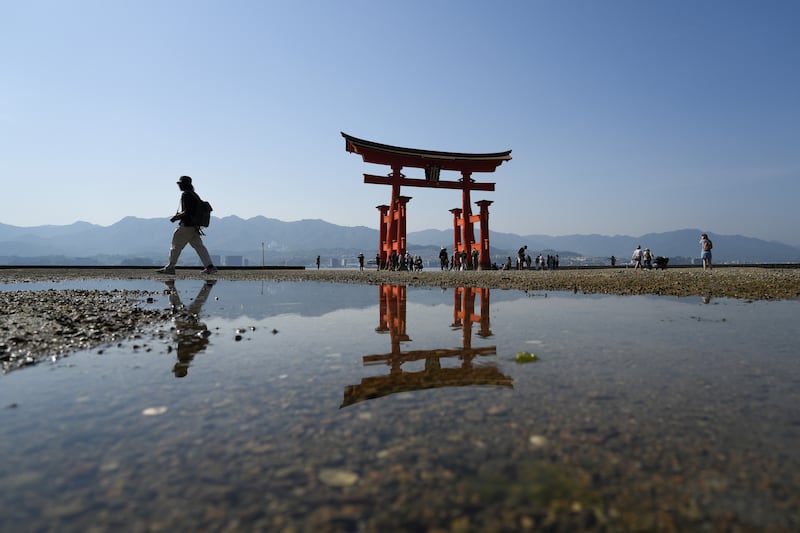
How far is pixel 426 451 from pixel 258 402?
4.21 feet

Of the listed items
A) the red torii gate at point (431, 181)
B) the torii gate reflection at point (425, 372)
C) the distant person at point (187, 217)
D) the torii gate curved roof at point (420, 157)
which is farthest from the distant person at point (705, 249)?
the distant person at point (187, 217)

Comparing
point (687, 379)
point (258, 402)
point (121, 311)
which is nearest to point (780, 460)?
point (687, 379)

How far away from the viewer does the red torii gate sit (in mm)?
29266

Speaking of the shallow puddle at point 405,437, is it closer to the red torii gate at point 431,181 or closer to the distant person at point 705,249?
the distant person at point 705,249

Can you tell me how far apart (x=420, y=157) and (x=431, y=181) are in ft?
6.86

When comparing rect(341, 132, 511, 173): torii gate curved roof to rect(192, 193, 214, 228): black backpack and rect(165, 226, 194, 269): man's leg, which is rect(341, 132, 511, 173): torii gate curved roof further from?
rect(165, 226, 194, 269): man's leg

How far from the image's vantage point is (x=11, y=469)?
6.26ft

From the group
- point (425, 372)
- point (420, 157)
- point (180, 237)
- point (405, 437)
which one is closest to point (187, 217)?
point (180, 237)

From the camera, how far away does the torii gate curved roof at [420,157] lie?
2864 cm

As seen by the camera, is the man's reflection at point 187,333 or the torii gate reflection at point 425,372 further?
the man's reflection at point 187,333

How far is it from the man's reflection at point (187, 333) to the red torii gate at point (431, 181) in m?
22.3

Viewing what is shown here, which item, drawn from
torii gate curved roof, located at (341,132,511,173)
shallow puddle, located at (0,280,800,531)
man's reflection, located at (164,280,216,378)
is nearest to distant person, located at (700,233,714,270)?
torii gate curved roof, located at (341,132,511,173)

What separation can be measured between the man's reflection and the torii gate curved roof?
21.9m

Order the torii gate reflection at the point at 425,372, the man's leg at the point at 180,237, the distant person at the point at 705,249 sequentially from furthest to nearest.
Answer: the distant person at the point at 705,249 → the man's leg at the point at 180,237 → the torii gate reflection at the point at 425,372
